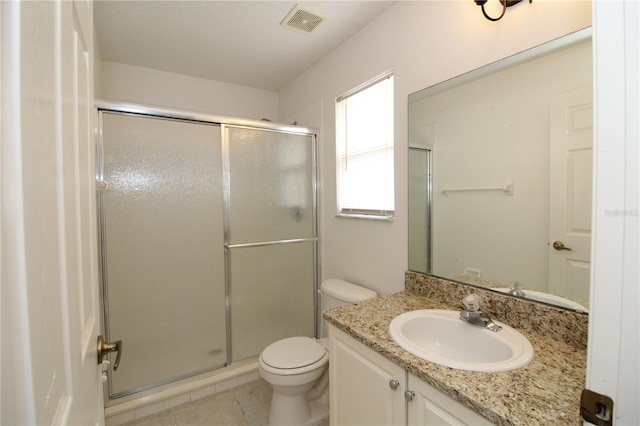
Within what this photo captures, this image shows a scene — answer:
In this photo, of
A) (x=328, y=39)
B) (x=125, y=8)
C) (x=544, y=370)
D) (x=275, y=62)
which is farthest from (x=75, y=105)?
(x=275, y=62)

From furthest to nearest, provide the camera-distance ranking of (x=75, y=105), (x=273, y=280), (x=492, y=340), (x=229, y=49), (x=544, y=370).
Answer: (x=273, y=280)
(x=229, y=49)
(x=492, y=340)
(x=544, y=370)
(x=75, y=105)

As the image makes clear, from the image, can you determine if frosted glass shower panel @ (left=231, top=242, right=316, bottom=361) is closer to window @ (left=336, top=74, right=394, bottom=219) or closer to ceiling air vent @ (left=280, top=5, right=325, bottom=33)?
window @ (left=336, top=74, right=394, bottom=219)

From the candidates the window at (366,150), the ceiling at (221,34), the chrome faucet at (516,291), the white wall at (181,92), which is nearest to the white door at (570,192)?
the chrome faucet at (516,291)

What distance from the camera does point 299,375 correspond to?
5.16 ft

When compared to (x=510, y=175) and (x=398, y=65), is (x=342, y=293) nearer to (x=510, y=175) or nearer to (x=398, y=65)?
(x=510, y=175)

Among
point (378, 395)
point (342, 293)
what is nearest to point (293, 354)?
point (342, 293)

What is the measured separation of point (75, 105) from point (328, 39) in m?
1.84

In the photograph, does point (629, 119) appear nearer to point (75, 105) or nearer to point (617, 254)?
point (617, 254)

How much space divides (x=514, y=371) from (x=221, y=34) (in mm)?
2319

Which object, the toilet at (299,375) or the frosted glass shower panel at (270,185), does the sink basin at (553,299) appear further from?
the frosted glass shower panel at (270,185)

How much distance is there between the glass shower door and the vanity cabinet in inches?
42.9

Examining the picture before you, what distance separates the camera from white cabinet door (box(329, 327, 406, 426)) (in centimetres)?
98

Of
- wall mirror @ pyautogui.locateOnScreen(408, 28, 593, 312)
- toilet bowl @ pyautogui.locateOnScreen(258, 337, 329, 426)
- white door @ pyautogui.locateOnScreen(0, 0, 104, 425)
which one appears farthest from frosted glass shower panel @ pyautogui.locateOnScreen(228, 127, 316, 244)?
white door @ pyautogui.locateOnScreen(0, 0, 104, 425)

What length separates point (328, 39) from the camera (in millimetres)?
1993
